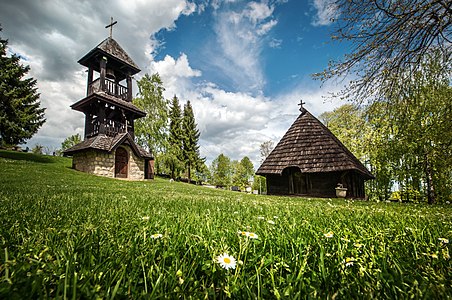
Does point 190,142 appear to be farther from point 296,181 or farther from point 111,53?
point 296,181

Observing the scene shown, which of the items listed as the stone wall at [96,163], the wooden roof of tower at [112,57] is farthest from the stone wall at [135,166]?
the wooden roof of tower at [112,57]

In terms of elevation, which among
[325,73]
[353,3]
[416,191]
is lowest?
[416,191]

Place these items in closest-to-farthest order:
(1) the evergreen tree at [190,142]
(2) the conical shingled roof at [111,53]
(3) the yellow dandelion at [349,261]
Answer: (3) the yellow dandelion at [349,261]
(2) the conical shingled roof at [111,53]
(1) the evergreen tree at [190,142]

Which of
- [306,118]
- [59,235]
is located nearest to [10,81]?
[306,118]

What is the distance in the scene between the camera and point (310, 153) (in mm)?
13500

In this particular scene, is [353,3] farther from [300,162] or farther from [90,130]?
[90,130]

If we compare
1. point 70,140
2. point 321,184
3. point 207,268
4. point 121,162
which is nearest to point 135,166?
point 121,162

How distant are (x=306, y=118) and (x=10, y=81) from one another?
99.8 feet

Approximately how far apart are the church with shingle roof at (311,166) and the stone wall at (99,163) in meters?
10.6

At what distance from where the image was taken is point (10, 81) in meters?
23.6

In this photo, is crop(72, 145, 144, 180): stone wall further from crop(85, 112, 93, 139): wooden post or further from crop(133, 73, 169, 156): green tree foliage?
crop(133, 73, 169, 156): green tree foliage

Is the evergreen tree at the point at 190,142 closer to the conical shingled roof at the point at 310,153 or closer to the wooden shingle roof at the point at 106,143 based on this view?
the wooden shingle roof at the point at 106,143

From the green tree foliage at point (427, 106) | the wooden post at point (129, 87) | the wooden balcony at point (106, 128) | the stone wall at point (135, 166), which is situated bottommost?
the stone wall at point (135, 166)

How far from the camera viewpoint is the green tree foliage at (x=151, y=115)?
2650 cm
